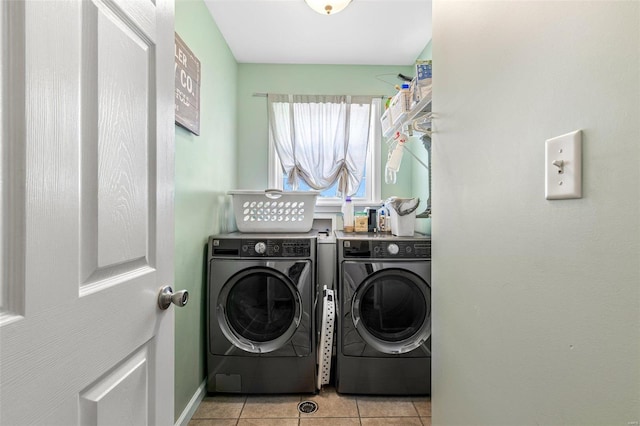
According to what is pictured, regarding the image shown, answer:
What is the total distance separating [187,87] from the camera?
5.49 ft

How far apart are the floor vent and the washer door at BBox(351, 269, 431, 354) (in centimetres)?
A: 49

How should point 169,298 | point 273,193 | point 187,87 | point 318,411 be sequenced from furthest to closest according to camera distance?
point 273,193 < point 318,411 < point 187,87 < point 169,298

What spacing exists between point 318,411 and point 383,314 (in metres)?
0.67

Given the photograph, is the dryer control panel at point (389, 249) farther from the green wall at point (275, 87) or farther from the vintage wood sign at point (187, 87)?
the vintage wood sign at point (187, 87)

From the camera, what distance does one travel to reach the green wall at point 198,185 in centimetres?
162

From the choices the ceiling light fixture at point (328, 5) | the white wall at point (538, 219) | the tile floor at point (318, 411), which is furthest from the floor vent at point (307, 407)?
the ceiling light fixture at point (328, 5)

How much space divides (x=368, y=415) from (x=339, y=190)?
5.77ft

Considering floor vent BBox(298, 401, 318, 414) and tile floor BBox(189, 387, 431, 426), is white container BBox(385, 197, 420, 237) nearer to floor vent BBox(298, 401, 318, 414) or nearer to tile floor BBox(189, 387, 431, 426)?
tile floor BBox(189, 387, 431, 426)

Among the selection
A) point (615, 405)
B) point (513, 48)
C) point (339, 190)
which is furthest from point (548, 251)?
point (339, 190)

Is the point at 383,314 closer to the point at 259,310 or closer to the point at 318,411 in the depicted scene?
the point at 318,411

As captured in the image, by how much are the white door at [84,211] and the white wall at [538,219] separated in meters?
0.84

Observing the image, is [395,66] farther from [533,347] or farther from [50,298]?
[50,298]

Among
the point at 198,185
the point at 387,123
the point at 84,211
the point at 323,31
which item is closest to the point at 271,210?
the point at 198,185

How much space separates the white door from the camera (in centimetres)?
43
